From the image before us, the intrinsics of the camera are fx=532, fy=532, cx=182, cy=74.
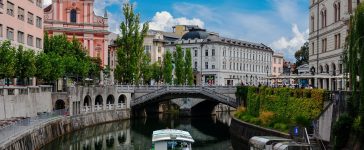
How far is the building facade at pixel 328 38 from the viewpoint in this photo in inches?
2506

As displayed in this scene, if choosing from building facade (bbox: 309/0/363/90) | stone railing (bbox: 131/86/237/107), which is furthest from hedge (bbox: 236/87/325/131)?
stone railing (bbox: 131/86/237/107)

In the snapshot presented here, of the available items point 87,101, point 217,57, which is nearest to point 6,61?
point 87,101

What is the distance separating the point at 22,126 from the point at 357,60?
3121 centimetres

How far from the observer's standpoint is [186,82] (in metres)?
121

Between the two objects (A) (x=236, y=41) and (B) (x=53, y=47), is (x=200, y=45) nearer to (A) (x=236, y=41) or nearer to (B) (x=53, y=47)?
(A) (x=236, y=41)

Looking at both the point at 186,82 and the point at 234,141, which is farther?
the point at 186,82

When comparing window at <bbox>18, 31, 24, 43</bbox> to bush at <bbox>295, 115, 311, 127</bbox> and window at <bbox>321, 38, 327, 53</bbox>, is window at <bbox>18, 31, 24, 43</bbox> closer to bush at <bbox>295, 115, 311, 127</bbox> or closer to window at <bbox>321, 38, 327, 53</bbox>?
bush at <bbox>295, 115, 311, 127</bbox>

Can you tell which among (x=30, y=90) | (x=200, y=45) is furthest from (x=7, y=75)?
(x=200, y=45)

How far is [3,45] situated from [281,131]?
31.8 metres

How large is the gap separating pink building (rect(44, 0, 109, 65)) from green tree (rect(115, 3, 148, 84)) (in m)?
18.7

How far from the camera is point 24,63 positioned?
218 feet

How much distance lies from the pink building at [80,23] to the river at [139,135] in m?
26.1

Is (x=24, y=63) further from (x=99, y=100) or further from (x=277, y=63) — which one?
(x=277, y=63)

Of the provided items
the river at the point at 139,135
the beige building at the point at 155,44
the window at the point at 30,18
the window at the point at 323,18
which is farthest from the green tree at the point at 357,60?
the beige building at the point at 155,44
